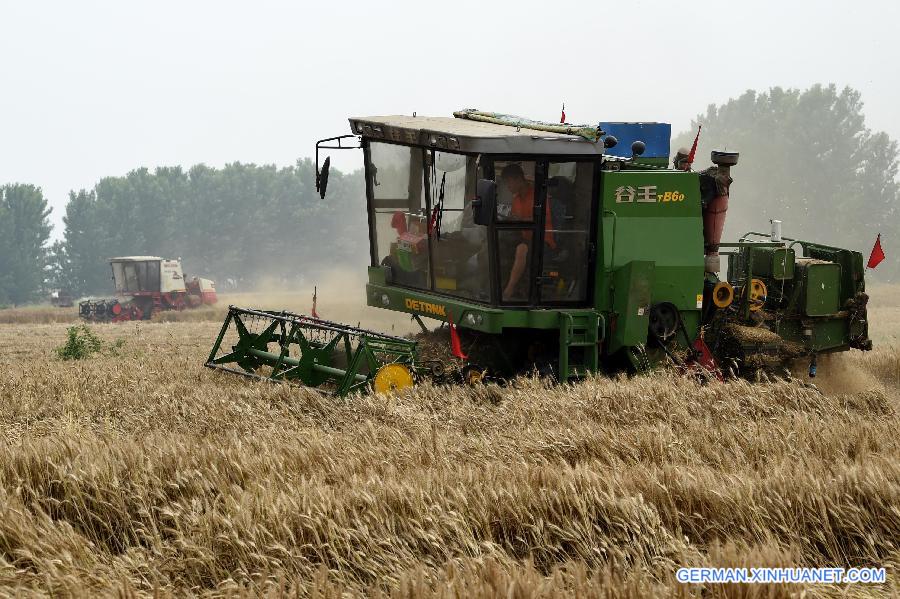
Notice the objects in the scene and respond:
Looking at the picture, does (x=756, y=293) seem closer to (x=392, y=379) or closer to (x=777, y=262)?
(x=777, y=262)

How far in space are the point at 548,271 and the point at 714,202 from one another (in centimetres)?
181

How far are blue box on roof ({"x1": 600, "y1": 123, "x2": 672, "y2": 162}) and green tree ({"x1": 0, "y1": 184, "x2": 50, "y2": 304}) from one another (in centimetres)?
6026

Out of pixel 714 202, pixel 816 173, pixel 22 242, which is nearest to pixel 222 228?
pixel 22 242

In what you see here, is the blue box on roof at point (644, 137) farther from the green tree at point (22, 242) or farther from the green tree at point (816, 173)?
the green tree at point (22, 242)

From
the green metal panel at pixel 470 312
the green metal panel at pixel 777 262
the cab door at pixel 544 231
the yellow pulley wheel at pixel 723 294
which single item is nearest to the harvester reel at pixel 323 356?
the green metal panel at pixel 470 312

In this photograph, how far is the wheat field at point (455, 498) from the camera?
14.0 feet

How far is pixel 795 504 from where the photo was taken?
4969 mm

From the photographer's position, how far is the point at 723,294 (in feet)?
32.5

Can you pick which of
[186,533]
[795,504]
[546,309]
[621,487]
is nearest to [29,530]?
[186,533]

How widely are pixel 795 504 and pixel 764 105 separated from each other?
244 feet

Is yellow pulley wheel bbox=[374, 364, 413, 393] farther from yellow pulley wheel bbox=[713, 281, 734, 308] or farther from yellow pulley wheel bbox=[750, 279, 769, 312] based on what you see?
yellow pulley wheel bbox=[750, 279, 769, 312]

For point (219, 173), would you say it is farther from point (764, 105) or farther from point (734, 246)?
point (734, 246)

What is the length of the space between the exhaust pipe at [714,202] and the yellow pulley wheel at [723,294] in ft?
0.54

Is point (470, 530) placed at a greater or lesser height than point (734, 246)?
lesser
